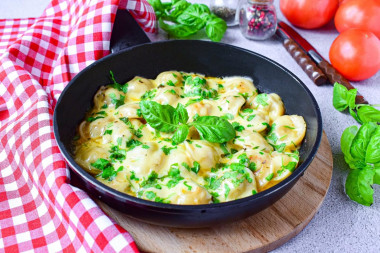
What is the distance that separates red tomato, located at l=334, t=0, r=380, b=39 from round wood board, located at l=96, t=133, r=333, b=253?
183 cm

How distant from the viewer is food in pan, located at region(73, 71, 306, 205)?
1900 mm

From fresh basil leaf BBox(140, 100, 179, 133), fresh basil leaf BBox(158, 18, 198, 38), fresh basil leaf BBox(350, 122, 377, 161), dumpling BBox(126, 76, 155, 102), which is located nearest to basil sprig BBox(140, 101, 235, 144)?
fresh basil leaf BBox(140, 100, 179, 133)

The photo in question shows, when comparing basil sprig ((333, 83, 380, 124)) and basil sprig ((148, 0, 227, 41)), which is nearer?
basil sprig ((333, 83, 380, 124))

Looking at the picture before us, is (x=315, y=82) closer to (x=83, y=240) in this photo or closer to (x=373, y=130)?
(x=373, y=130)

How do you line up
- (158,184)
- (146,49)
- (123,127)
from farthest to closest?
(146,49), (123,127), (158,184)

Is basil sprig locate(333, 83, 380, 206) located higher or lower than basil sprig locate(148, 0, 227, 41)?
lower

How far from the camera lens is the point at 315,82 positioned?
2.95 meters

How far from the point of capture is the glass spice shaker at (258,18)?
10.8ft

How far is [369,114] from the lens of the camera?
7.98 feet

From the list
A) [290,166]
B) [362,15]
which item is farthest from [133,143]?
[362,15]

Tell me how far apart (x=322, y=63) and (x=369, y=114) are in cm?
70

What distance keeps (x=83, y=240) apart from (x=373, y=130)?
1486 mm

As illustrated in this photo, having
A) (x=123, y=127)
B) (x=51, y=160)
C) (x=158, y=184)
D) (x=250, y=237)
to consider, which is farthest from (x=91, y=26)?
(x=250, y=237)

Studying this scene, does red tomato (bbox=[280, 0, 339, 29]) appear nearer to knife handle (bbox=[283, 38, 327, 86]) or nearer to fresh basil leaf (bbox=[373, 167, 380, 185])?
knife handle (bbox=[283, 38, 327, 86])
